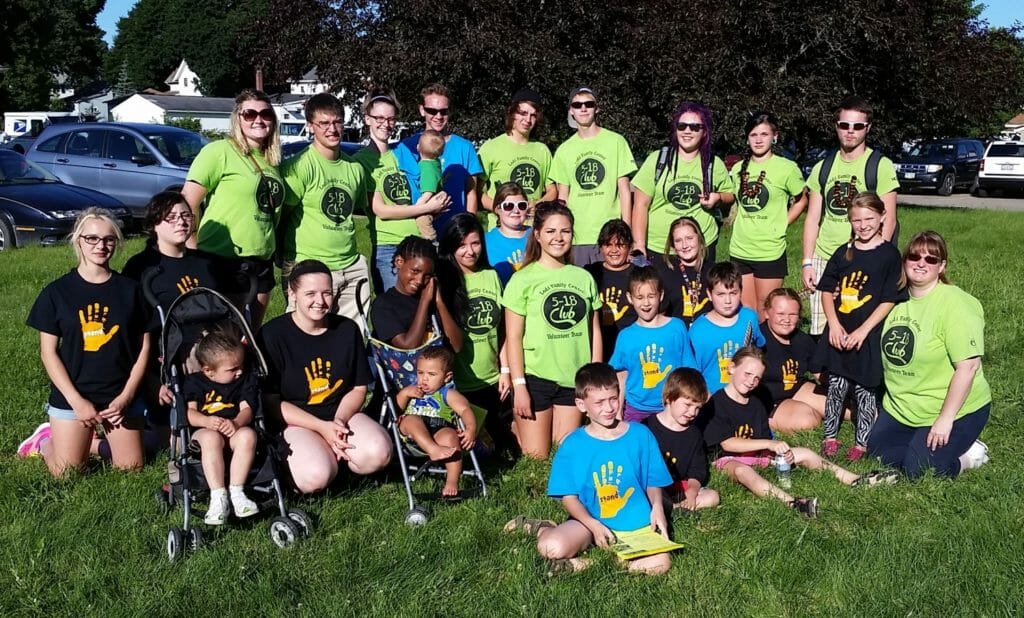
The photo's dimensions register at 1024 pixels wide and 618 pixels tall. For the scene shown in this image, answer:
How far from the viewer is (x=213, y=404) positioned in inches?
191

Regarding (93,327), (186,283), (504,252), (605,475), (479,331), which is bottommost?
(605,475)

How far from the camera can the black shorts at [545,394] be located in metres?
6.04

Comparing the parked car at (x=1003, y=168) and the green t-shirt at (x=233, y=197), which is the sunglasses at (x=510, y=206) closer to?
the green t-shirt at (x=233, y=197)

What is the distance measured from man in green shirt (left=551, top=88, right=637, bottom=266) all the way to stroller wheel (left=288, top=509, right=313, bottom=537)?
314 centimetres

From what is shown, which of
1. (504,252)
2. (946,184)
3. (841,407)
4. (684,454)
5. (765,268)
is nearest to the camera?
(684,454)

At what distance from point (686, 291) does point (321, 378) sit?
2.77 m

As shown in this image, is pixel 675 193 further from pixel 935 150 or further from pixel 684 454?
pixel 935 150

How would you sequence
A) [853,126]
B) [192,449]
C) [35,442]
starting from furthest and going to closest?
[853,126] < [35,442] < [192,449]

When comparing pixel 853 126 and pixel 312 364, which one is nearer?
pixel 312 364

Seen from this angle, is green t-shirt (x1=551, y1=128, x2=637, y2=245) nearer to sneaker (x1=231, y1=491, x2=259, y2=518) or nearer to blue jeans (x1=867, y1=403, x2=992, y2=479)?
blue jeans (x1=867, y1=403, x2=992, y2=479)

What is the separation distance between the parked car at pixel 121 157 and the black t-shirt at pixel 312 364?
1114cm

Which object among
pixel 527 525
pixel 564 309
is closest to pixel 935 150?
pixel 564 309

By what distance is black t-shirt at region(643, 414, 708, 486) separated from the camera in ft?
16.9

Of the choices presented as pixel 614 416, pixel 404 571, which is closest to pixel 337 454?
pixel 404 571
